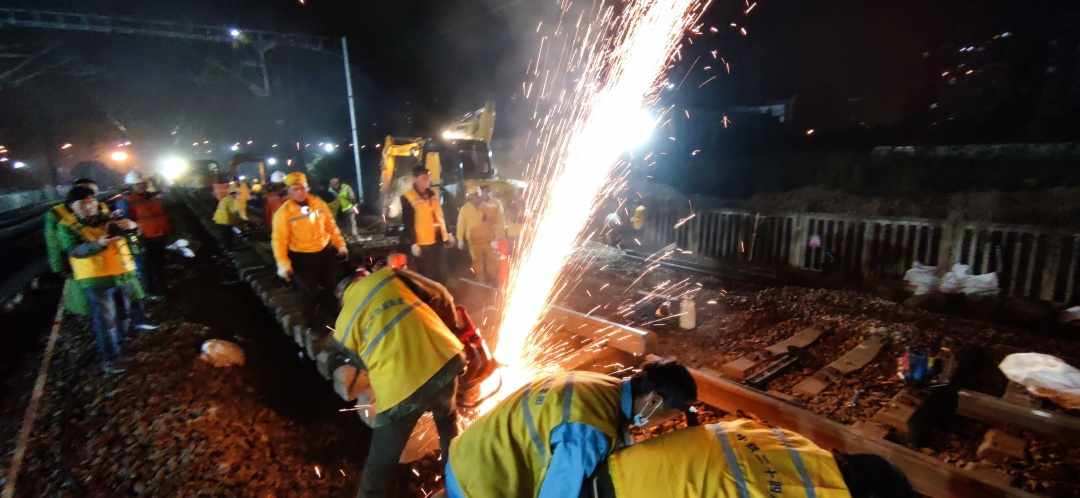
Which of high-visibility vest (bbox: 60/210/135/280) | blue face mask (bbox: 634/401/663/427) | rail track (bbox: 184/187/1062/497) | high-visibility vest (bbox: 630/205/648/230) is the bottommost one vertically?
rail track (bbox: 184/187/1062/497)

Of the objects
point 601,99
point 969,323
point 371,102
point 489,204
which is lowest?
point 969,323

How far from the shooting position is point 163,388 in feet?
16.1

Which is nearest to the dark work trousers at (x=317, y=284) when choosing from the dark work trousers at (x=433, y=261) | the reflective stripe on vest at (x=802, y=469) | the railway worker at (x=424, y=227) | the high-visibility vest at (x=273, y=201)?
the railway worker at (x=424, y=227)

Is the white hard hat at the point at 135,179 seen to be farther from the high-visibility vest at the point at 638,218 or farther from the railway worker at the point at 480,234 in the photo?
the high-visibility vest at the point at 638,218

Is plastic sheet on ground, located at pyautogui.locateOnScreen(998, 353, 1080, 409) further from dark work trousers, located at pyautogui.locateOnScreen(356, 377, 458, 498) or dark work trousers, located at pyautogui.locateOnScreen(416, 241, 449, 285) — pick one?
dark work trousers, located at pyautogui.locateOnScreen(416, 241, 449, 285)

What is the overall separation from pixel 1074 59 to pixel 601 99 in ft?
35.0

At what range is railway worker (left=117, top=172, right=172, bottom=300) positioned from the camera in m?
8.27

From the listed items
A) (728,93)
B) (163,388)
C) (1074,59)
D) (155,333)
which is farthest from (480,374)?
(728,93)

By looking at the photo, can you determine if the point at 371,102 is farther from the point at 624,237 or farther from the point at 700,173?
the point at 624,237

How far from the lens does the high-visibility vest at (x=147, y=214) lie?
27.6 feet

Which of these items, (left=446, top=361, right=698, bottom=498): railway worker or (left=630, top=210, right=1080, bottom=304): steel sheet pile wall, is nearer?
(left=446, top=361, right=698, bottom=498): railway worker

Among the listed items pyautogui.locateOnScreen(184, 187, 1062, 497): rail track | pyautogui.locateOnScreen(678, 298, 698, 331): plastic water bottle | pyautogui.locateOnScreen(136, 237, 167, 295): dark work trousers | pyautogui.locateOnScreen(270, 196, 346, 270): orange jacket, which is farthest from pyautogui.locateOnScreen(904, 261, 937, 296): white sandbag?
pyautogui.locateOnScreen(136, 237, 167, 295): dark work trousers

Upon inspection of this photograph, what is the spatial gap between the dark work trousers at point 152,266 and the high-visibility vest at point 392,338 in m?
7.24

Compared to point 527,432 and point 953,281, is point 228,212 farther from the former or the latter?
point 953,281
